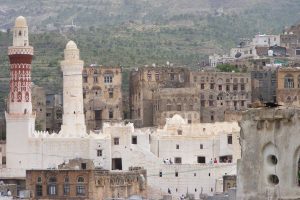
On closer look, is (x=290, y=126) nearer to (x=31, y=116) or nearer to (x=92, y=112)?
(x=31, y=116)

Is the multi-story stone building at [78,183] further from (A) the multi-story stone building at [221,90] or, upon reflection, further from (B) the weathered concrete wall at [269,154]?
(B) the weathered concrete wall at [269,154]

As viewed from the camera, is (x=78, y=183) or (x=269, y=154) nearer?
(x=269, y=154)

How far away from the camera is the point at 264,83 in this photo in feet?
302

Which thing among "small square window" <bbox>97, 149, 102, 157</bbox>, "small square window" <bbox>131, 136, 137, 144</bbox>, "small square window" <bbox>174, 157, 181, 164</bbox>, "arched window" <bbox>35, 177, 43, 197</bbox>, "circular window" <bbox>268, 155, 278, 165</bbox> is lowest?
"arched window" <bbox>35, 177, 43, 197</bbox>

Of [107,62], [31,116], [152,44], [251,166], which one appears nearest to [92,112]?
[31,116]

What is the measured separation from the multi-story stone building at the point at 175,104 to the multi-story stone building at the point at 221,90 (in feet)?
8.08

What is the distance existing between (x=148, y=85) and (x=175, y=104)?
9.75 feet

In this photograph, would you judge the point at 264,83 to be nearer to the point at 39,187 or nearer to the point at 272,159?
the point at 39,187

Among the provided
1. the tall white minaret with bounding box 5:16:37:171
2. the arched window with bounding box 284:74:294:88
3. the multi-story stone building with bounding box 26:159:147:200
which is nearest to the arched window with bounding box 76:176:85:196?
the multi-story stone building with bounding box 26:159:147:200

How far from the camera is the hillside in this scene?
112 m

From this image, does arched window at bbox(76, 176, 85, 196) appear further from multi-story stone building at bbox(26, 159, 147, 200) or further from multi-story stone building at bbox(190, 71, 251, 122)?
multi-story stone building at bbox(190, 71, 251, 122)

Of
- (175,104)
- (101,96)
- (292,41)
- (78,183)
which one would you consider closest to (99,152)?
(78,183)

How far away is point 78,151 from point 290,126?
59205mm

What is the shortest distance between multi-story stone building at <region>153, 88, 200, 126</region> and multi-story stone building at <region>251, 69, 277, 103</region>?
6.10 meters
